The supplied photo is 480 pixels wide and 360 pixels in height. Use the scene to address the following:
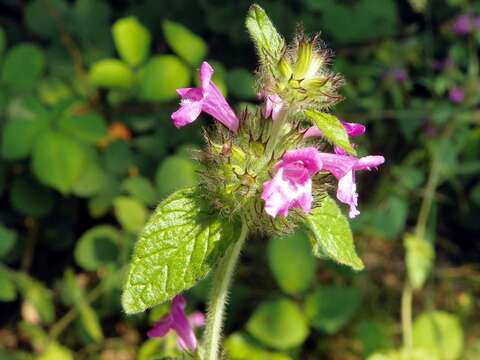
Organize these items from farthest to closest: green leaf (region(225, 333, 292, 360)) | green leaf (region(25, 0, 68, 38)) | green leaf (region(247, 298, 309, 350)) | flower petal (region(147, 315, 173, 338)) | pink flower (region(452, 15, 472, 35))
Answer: pink flower (region(452, 15, 472, 35)), green leaf (region(25, 0, 68, 38)), green leaf (region(247, 298, 309, 350)), green leaf (region(225, 333, 292, 360)), flower petal (region(147, 315, 173, 338))

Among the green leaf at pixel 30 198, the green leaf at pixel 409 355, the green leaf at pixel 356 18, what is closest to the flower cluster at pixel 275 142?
the green leaf at pixel 409 355

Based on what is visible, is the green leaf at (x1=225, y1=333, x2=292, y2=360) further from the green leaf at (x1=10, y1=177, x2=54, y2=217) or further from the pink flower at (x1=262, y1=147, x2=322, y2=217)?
the green leaf at (x1=10, y1=177, x2=54, y2=217)

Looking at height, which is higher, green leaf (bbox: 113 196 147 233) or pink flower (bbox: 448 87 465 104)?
pink flower (bbox: 448 87 465 104)

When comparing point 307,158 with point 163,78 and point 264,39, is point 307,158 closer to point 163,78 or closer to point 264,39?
point 264,39

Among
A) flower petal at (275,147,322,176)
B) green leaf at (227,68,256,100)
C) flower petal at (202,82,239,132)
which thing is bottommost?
flower petal at (275,147,322,176)

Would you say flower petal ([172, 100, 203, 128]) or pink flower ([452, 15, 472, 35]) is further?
pink flower ([452, 15, 472, 35])

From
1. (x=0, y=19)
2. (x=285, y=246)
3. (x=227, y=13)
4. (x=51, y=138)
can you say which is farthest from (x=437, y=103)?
(x=0, y=19)

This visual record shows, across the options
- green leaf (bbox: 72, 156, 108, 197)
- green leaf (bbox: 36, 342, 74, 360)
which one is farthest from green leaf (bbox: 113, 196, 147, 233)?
green leaf (bbox: 36, 342, 74, 360)

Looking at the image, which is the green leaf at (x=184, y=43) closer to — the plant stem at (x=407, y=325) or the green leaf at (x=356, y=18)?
the green leaf at (x=356, y=18)
